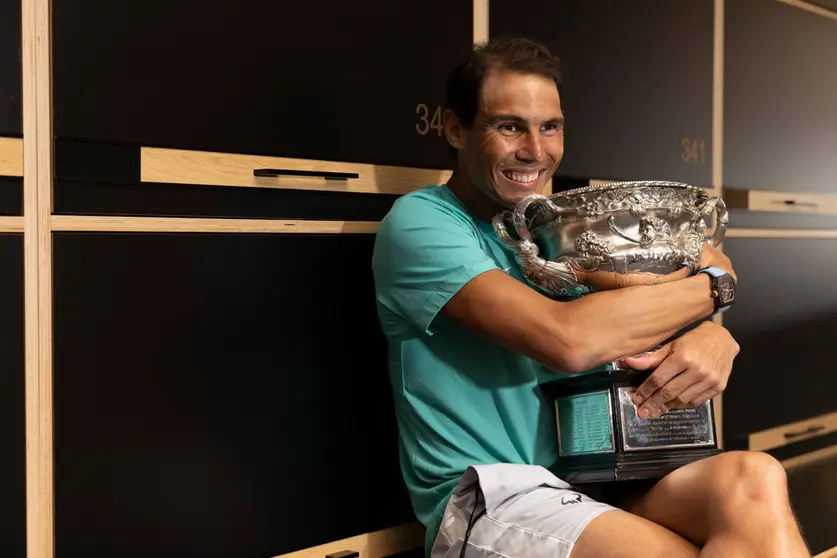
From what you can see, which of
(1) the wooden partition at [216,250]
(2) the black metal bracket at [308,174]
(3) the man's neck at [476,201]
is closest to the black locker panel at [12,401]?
(1) the wooden partition at [216,250]

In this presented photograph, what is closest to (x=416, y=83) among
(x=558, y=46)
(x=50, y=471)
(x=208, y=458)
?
(x=558, y=46)

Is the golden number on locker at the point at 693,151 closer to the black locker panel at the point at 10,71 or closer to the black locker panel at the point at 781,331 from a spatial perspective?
the black locker panel at the point at 781,331

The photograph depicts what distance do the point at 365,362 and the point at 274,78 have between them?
531 millimetres

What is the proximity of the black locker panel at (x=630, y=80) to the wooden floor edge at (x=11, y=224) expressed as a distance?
3.24ft

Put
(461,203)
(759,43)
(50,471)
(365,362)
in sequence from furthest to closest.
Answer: (759,43)
(365,362)
(461,203)
(50,471)

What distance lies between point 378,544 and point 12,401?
724mm

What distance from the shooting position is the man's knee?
1.19m

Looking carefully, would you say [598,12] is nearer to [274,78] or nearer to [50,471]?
[274,78]

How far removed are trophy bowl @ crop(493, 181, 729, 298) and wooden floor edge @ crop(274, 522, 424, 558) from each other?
0.60 metres

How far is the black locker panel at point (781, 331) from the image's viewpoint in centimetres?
232

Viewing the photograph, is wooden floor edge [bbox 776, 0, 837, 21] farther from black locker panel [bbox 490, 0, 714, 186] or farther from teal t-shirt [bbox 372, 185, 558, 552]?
teal t-shirt [bbox 372, 185, 558, 552]

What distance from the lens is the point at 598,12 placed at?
1.96 m

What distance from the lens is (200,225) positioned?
1.42m

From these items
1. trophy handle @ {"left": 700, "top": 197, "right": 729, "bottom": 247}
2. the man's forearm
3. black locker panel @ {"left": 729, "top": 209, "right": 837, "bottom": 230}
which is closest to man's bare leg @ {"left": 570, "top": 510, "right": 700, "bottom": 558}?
the man's forearm
